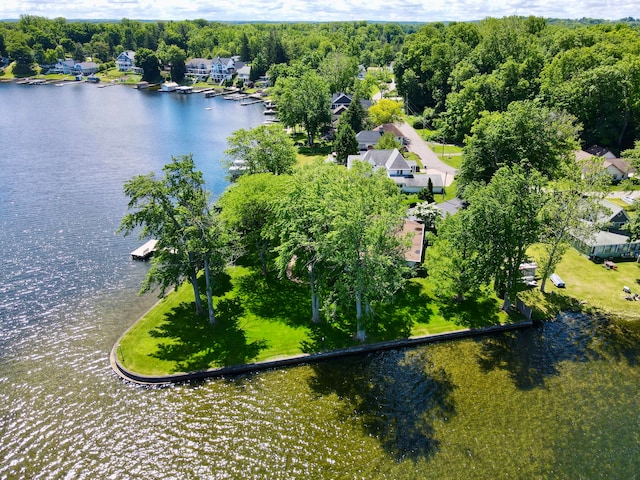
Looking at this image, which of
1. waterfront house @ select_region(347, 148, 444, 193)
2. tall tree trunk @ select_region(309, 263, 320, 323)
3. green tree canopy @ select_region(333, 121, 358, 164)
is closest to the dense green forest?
waterfront house @ select_region(347, 148, 444, 193)

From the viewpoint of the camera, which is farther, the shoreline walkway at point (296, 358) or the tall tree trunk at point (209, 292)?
the tall tree trunk at point (209, 292)

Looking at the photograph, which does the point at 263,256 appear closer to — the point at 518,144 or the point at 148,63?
the point at 518,144

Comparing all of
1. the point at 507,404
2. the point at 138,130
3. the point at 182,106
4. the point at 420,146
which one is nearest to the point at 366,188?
the point at 507,404

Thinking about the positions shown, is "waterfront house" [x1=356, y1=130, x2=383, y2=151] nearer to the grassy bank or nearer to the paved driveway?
the paved driveway

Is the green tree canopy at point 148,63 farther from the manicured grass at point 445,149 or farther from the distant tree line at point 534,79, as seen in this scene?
the manicured grass at point 445,149

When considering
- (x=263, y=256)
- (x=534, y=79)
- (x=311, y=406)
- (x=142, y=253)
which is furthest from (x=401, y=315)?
(x=534, y=79)

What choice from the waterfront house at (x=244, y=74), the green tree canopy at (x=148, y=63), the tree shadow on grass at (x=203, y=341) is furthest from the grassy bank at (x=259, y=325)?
the green tree canopy at (x=148, y=63)
